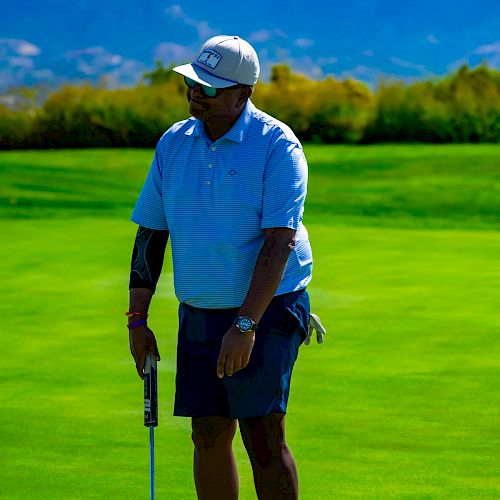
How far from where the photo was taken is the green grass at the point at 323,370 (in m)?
5.50

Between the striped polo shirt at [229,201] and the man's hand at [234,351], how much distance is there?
0.52 feet

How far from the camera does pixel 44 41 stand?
9456 centimetres

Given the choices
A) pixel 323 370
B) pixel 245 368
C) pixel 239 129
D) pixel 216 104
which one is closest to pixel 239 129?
pixel 239 129

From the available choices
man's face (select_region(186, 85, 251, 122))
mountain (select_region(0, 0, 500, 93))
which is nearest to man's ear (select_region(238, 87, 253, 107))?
man's face (select_region(186, 85, 251, 122))

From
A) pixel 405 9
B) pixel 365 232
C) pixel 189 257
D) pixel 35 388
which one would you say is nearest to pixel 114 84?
pixel 365 232

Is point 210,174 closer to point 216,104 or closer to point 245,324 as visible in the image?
point 216,104

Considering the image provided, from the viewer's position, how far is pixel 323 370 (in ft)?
25.0

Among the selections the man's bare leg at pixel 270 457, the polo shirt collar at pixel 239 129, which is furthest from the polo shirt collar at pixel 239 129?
the man's bare leg at pixel 270 457

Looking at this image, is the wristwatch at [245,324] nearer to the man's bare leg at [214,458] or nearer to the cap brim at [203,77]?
the man's bare leg at [214,458]

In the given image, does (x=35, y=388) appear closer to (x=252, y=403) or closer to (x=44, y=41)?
(x=252, y=403)

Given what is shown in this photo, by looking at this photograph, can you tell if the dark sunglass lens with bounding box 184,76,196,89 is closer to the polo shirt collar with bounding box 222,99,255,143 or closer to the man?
the man

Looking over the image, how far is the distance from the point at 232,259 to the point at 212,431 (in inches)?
21.9

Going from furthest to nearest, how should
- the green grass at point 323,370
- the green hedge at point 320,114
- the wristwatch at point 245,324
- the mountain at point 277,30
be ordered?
the mountain at point 277,30
the green hedge at point 320,114
the green grass at point 323,370
the wristwatch at point 245,324

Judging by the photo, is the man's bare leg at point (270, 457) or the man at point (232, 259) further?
→ the man's bare leg at point (270, 457)
